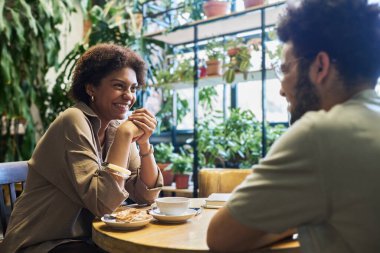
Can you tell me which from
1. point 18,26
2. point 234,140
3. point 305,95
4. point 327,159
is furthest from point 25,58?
point 327,159

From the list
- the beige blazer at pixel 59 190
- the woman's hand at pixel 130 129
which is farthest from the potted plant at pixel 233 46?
the beige blazer at pixel 59 190

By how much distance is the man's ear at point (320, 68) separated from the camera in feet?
2.85

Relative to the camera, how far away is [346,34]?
845 millimetres

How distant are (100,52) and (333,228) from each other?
1.33 m

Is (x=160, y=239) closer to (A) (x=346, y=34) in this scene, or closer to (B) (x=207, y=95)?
(A) (x=346, y=34)

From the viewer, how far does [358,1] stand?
0.86m

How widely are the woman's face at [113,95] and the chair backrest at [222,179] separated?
61 cm

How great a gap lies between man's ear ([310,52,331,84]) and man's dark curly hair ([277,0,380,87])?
0.4 inches

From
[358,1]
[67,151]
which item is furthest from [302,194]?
[67,151]

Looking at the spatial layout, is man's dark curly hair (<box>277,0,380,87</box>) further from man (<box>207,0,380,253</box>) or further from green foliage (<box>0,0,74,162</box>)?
green foliage (<box>0,0,74,162</box>)

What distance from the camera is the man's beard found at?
91 cm

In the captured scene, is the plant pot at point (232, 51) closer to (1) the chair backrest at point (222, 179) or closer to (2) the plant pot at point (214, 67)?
(2) the plant pot at point (214, 67)

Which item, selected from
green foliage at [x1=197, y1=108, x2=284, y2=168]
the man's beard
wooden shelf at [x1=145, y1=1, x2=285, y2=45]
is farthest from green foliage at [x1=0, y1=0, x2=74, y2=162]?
the man's beard

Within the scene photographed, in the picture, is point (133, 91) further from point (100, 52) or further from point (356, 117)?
point (356, 117)
